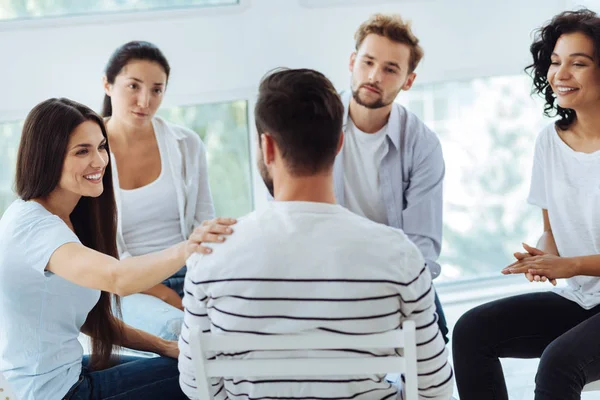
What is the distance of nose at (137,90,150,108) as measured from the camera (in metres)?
2.38

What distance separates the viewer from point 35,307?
164 cm

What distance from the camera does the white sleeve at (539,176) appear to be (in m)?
2.13

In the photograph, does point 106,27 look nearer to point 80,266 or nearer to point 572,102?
point 80,266

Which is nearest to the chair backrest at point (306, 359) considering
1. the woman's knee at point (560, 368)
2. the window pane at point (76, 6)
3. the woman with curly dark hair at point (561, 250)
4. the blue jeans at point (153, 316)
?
the woman's knee at point (560, 368)

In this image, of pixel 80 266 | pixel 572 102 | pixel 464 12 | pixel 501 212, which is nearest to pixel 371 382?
pixel 80 266

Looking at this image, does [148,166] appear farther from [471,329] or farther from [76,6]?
[471,329]

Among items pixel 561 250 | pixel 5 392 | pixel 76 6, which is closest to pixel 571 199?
pixel 561 250

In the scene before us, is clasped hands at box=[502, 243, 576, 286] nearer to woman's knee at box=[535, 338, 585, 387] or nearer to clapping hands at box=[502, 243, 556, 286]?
clapping hands at box=[502, 243, 556, 286]

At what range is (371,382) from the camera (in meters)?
1.38

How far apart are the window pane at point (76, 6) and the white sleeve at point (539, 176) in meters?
1.18

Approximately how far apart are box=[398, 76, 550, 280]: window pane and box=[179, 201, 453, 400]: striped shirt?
193 cm

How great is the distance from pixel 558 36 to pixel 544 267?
62cm

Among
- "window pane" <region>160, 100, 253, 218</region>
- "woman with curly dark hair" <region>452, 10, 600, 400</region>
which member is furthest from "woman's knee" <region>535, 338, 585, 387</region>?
"window pane" <region>160, 100, 253, 218</region>

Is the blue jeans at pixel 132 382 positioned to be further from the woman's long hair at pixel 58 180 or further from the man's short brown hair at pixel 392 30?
the man's short brown hair at pixel 392 30
